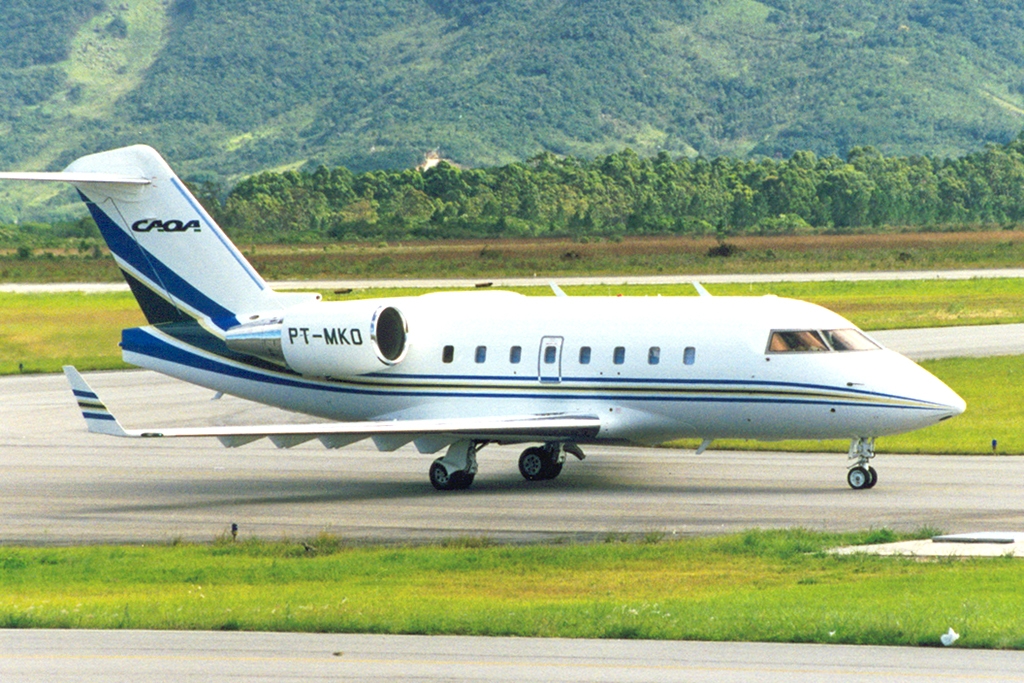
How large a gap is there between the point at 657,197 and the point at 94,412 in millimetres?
138678

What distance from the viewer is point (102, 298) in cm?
7550

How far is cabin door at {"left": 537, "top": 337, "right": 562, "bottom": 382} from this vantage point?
27.9 metres

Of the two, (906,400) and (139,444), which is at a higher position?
(906,400)

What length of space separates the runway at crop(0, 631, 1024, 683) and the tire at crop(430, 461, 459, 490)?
12.0 metres

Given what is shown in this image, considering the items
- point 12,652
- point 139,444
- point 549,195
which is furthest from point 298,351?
point 549,195

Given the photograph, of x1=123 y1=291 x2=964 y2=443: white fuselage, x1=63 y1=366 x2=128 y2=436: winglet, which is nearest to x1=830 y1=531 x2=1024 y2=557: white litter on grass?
x1=123 y1=291 x2=964 y2=443: white fuselage

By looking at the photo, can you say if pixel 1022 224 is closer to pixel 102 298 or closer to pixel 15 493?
pixel 102 298

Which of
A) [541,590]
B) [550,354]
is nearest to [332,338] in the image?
[550,354]

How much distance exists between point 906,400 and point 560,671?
13.1 meters

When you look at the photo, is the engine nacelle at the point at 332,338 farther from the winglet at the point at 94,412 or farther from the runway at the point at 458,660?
the runway at the point at 458,660

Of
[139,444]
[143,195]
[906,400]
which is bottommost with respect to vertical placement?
[139,444]

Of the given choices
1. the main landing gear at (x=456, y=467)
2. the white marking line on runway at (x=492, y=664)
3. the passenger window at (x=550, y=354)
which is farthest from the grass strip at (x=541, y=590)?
the passenger window at (x=550, y=354)

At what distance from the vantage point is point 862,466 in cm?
2659

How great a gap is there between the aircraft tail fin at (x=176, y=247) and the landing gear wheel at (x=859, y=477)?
11187 millimetres
